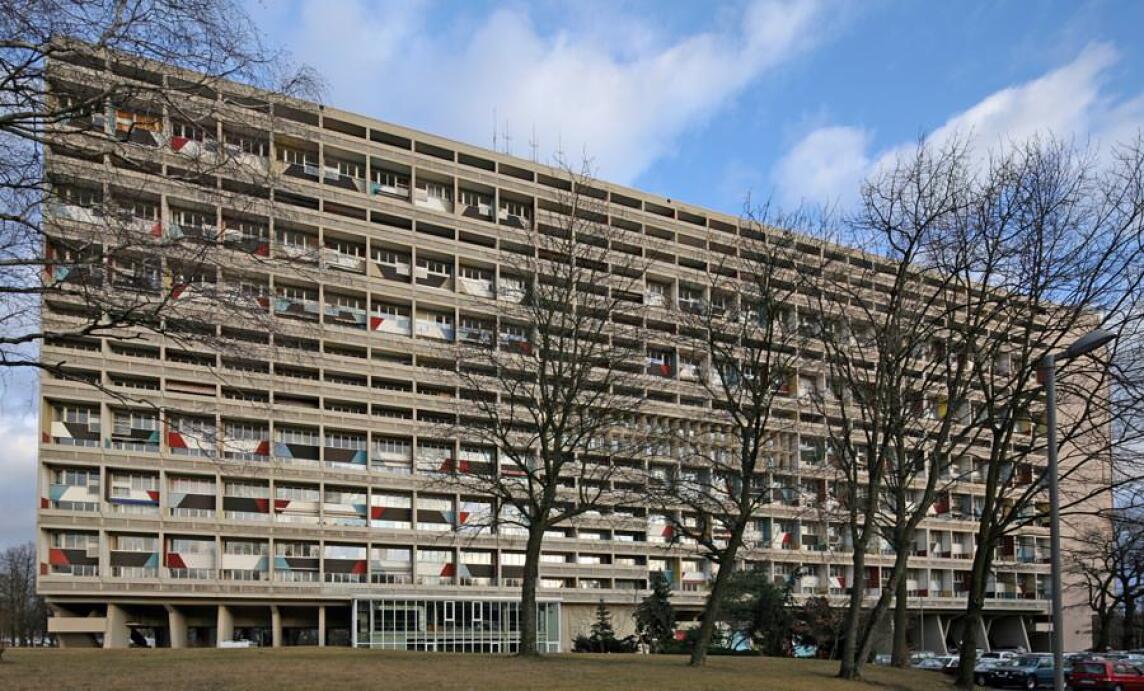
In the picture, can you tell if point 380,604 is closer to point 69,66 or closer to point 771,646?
point 771,646

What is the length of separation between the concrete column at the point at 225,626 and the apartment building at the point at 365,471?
0.60ft

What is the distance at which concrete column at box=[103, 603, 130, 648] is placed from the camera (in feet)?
187

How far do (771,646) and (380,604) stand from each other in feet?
83.3

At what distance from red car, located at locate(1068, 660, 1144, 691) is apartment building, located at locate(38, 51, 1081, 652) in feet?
43.3

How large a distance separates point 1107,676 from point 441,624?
134 ft

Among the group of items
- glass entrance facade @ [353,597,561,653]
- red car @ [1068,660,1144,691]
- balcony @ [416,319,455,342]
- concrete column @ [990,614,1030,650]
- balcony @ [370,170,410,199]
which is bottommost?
concrete column @ [990,614,1030,650]

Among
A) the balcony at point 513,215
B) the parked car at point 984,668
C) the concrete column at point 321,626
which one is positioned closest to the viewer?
the parked car at point 984,668

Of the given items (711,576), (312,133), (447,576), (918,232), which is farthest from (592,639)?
(312,133)

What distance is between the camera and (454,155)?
7331cm

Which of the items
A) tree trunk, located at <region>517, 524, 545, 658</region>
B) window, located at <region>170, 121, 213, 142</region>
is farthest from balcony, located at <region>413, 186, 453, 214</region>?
window, located at <region>170, 121, 213, 142</region>

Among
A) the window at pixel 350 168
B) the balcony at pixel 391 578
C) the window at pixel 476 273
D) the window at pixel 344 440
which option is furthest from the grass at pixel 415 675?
the window at pixel 350 168

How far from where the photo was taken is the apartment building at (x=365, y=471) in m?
57.0

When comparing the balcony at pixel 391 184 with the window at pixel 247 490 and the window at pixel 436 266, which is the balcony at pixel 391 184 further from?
the window at pixel 247 490

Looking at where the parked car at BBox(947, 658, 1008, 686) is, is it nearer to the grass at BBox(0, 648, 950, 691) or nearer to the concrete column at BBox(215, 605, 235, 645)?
the grass at BBox(0, 648, 950, 691)
